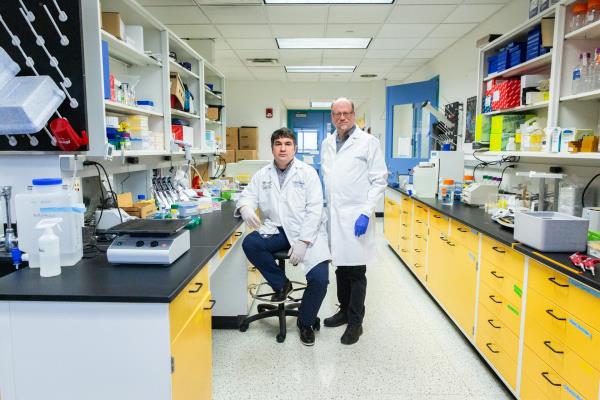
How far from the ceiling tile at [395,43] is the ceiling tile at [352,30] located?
0.32 metres

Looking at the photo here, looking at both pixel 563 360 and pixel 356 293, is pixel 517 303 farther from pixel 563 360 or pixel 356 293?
pixel 356 293

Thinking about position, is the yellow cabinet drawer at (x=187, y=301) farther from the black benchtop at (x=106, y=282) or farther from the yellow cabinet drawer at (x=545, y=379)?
the yellow cabinet drawer at (x=545, y=379)

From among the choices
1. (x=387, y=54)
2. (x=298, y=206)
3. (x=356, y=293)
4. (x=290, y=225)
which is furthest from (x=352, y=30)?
(x=356, y=293)

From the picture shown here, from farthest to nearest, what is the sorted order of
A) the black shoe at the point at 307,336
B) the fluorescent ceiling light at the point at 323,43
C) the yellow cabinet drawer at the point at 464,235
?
the fluorescent ceiling light at the point at 323,43 < the black shoe at the point at 307,336 < the yellow cabinet drawer at the point at 464,235

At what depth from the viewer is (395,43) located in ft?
16.1

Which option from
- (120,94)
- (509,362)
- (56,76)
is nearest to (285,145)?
(120,94)

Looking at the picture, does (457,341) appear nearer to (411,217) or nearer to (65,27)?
(411,217)

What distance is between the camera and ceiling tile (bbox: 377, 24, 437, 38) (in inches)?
165

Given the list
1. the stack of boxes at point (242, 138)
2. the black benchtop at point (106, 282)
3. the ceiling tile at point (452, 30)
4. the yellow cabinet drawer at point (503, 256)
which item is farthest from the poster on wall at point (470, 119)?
the stack of boxes at point (242, 138)

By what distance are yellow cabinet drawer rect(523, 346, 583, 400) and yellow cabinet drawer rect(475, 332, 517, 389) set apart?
4.7 inches

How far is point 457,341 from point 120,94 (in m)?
2.55

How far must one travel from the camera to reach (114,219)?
2.10 m

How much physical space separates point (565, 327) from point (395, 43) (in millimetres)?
4105

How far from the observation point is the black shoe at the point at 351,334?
8.47ft
